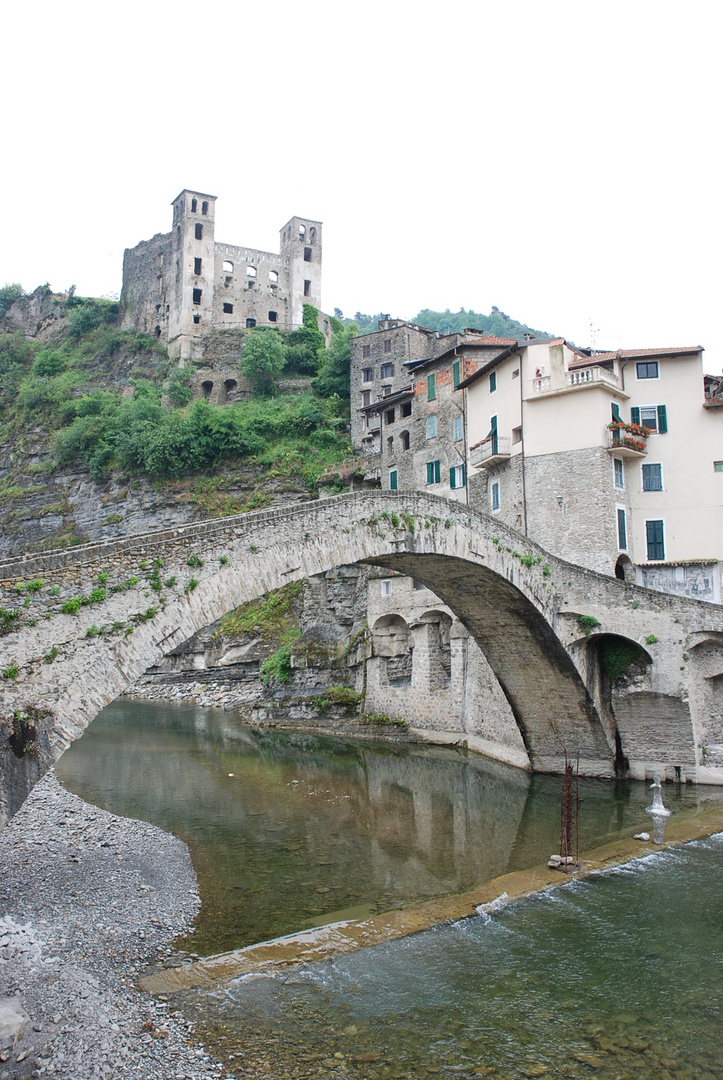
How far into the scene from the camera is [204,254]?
5919 centimetres

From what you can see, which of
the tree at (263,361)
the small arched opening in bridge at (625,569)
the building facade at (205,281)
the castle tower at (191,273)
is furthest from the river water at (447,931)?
the building facade at (205,281)

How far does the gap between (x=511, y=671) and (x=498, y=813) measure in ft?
18.1

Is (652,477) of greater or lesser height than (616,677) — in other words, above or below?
above

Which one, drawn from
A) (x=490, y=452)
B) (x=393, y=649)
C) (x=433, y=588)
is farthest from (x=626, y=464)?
(x=393, y=649)

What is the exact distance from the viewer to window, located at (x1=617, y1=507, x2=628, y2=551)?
2384cm

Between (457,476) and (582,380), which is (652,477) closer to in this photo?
(582,380)

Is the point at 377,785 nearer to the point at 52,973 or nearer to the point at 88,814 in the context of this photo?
the point at 88,814

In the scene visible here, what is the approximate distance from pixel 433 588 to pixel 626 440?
8707mm

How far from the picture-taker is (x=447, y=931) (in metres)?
Answer: 10.7

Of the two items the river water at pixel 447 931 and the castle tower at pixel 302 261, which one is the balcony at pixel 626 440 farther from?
the castle tower at pixel 302 261

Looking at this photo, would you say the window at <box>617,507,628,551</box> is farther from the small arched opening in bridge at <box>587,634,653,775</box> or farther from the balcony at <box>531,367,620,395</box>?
the balcony at <box>531,367,620,395</box>

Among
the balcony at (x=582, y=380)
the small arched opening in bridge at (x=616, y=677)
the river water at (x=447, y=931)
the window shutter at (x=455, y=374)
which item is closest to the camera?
the river water at (x=447, y=931)

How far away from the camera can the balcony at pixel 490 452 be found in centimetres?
2630

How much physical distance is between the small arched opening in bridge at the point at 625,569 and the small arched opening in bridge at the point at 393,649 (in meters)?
9.40
